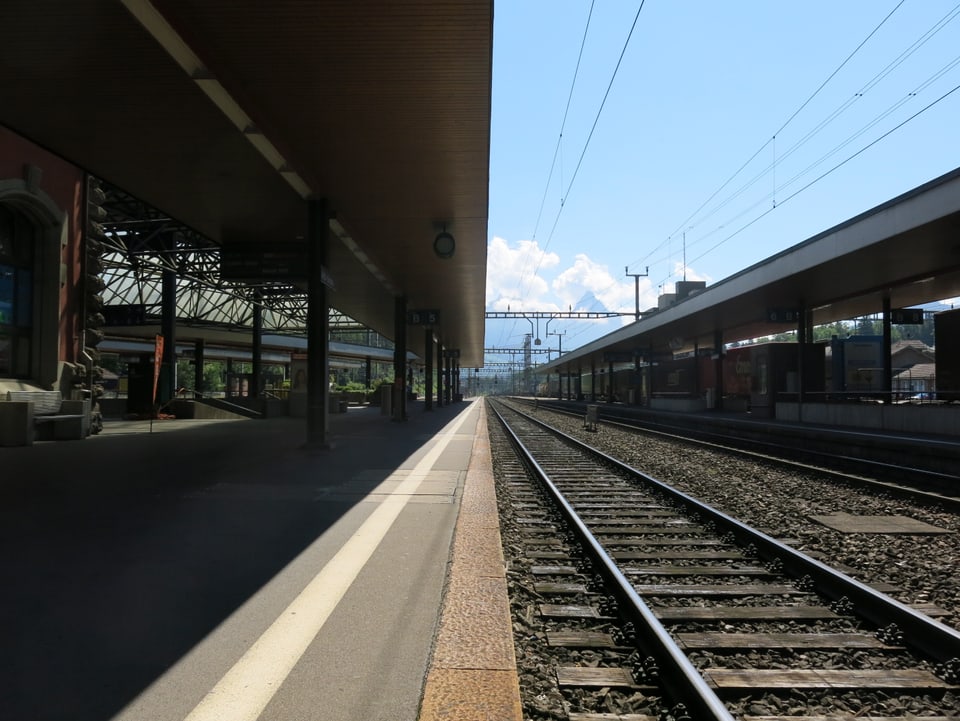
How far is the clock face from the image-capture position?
16516mm

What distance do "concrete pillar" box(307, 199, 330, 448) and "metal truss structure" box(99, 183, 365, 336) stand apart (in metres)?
6.41

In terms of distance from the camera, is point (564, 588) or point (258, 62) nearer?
point (564, 588)

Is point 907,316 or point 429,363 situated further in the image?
point 429,363

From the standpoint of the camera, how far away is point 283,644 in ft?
12.0

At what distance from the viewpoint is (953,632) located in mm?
3713

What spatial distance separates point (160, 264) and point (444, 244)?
2287 cm

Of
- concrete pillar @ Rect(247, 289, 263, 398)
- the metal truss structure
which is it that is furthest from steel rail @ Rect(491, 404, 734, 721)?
concrete pillar @ Rect(247, 289, 263, 398)

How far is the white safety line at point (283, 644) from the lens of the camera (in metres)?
2.94

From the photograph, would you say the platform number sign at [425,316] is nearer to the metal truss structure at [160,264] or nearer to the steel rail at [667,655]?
the metal truss structure at [160,264]

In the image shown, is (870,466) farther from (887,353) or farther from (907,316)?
(907,316)

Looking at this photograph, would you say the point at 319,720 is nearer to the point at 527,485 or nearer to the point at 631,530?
the point at 631,530

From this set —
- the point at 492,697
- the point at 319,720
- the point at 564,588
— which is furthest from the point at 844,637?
the point at 319,720

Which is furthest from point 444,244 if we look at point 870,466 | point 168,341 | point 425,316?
point 168,341

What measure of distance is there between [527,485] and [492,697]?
7781mm
